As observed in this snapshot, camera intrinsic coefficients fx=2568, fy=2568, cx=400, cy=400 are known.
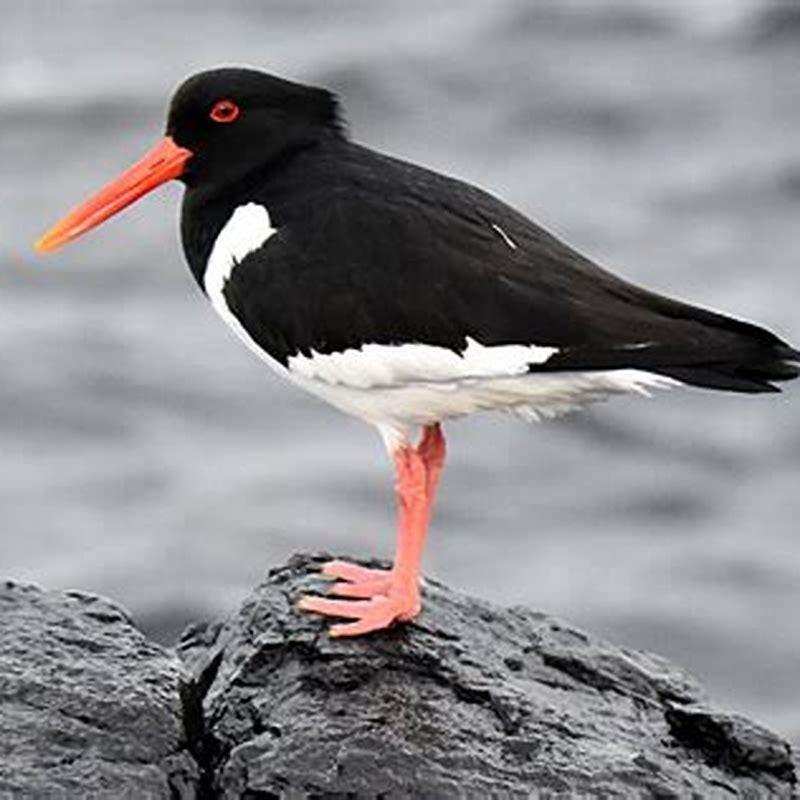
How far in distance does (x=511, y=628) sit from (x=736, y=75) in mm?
13405

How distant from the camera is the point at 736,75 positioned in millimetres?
19703

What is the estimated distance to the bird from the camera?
21.1ft

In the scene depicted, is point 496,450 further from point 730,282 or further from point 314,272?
point 314,272

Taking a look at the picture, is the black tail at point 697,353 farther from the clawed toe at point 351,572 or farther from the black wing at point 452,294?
the clawed toe at point 351,572

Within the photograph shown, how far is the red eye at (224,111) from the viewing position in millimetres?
7238

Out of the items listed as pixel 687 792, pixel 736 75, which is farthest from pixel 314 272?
pixel 736 75

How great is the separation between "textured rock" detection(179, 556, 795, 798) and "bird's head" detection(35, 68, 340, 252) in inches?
46.4

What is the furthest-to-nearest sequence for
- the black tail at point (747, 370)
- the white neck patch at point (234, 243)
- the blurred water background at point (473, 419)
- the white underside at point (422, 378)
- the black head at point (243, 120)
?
1. the blurred water background at point (473, 419)
2. the black head at point (243, 120)
3. the white neck patch at point (234, 243)
4. the white underside at point (422, 378)
5. the black tail at point (747, 370)

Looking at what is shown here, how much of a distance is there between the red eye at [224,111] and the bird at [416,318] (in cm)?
25

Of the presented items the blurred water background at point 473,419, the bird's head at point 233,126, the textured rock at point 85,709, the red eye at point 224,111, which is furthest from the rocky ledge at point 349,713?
the blurred water background at point 473,419

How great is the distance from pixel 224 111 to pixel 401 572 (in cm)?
144

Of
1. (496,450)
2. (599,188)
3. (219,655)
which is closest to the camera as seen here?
(219,655)

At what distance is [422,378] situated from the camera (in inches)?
260

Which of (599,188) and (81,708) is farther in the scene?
(599,188)
